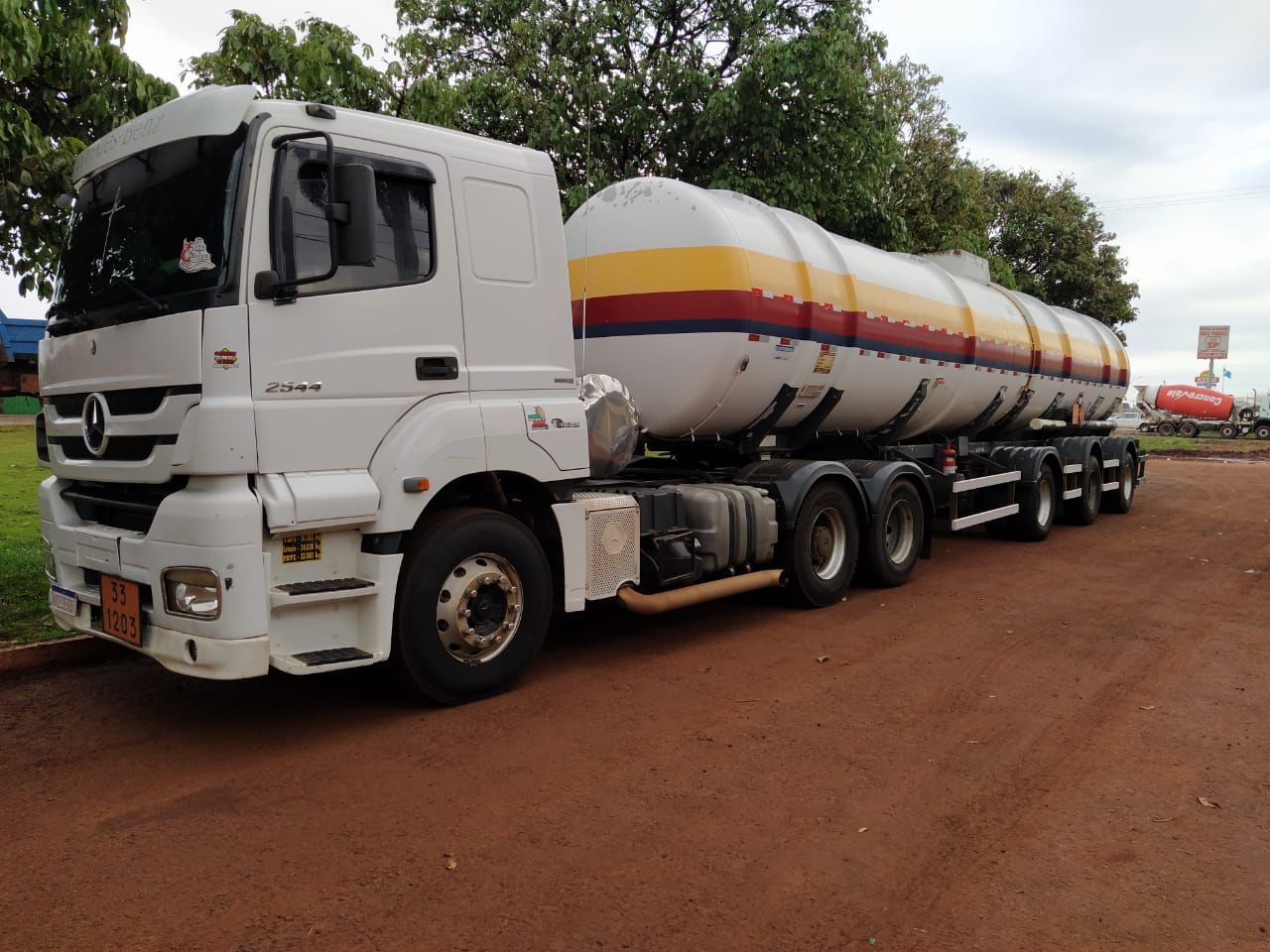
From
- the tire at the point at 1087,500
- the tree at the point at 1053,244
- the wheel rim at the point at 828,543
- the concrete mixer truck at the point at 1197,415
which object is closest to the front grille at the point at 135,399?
the wheel rim at the point at 828,543

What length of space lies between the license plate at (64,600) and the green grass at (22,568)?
1.15 m

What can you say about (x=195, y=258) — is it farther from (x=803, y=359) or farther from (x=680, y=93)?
(x=680, y=93)

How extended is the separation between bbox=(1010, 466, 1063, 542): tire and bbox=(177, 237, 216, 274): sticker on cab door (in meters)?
9.90

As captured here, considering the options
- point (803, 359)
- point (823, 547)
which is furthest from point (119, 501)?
point (823, 547)

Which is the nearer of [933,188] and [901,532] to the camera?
[901,532]

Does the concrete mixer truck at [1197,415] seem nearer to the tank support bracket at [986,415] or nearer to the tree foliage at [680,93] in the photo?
the tree foliage at [680,93]

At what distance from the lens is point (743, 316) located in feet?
22.9

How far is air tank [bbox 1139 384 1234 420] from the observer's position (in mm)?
45062

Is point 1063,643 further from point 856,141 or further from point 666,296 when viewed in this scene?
point 856,141

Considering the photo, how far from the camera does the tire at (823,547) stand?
7.62 metres

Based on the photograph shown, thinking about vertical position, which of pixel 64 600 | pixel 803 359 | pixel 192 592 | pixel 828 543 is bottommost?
pixel 828 543

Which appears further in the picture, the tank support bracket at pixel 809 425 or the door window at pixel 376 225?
the tank support bracket at pixel 809 425

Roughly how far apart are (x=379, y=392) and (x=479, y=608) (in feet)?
4.22

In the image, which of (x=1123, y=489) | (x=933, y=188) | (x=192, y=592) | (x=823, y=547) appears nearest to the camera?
(x=192, y=592)
